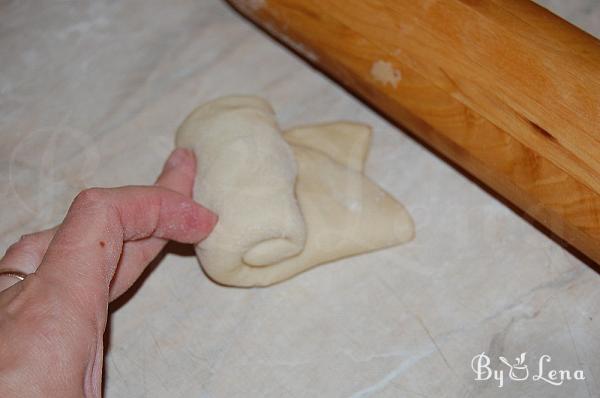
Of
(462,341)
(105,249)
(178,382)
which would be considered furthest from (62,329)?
(462,341)

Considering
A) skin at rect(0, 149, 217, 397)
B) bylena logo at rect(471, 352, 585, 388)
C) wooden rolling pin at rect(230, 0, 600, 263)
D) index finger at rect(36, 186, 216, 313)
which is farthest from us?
bylena logo at rect(471, 352, 585, 388)

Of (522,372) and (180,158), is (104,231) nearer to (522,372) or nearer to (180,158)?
(180,158)

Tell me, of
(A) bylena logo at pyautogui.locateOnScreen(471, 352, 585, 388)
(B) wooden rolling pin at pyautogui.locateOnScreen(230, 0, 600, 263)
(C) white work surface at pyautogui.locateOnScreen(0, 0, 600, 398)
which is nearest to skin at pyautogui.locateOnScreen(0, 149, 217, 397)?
(C) white work surface at pyautogui.locateOnScreen(0, 0, 600, 398)

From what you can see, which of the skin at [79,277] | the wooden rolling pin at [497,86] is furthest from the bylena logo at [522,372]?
the skin at [79,277]

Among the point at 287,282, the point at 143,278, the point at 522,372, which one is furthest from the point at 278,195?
the point at 522,372

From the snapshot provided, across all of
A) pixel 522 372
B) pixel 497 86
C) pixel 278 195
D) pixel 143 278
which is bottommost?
pixel 143 278

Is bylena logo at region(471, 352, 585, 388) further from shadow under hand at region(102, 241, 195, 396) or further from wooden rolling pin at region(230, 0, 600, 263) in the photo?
shadow under hand at region(102, 241, 195, 396)
